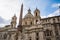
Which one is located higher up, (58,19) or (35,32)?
(58,19)

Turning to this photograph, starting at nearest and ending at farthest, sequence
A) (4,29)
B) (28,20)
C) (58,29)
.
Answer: (58,29) → (4,29) → (28,20)

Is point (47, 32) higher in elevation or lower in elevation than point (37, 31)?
lower

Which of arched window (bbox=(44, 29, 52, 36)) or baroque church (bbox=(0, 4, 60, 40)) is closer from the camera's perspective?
baroque church (bbox=(0, 4, 60, 40))

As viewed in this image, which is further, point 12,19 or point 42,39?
point 12,19

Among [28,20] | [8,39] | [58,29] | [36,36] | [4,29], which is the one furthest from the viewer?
[28,20]

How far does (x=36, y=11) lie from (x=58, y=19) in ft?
40.7

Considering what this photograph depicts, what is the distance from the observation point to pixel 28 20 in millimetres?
48312

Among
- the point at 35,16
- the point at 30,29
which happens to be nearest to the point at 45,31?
the point at 30,29

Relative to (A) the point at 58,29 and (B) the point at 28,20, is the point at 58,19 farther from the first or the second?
(B) the point at 28,20

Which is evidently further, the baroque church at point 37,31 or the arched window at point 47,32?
the arched window at point 47,32

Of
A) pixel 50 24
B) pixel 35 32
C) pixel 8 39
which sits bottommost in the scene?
pixel 8 39

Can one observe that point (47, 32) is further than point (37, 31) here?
No

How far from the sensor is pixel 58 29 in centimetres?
3328

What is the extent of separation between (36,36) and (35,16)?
39.4 feet
